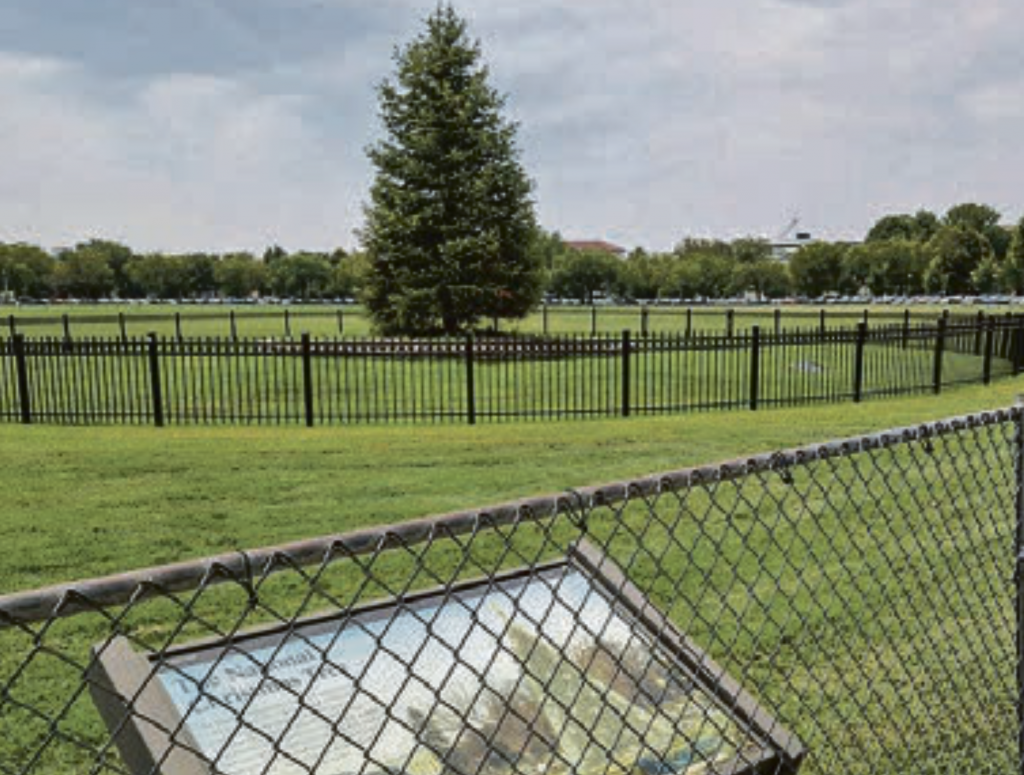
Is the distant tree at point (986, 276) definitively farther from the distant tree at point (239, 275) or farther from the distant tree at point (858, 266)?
the distant tree at point (239, 275)

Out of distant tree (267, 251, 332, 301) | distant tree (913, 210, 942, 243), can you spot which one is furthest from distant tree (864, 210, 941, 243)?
distant tree (267, 251, 332, 301)

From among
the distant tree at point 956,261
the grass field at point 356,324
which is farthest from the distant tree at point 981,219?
the grass field at point 356,324

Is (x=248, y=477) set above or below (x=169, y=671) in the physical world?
below

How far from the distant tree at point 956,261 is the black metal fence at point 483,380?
79.7m

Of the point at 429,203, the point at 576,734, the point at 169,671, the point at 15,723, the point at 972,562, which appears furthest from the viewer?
the point at 429,203

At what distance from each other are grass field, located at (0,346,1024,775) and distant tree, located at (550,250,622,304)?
88022 millimetres

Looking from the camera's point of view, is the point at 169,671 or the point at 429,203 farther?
the point at 429,203

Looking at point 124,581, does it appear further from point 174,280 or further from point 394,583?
point 174,280

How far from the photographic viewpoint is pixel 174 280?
127500mm

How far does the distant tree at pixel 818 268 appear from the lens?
354 ft

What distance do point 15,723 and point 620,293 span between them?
10686 cm

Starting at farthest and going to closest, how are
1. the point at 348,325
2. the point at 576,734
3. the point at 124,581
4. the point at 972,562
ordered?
the point at 348,325
the point at 972,562
the point at 576,734
the point at 124,581

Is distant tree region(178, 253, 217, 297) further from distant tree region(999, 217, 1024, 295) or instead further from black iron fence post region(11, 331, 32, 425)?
black iron fence post region(11, 331, 32, 425)

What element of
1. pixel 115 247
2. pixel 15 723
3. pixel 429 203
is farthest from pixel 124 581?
pixel 115 247
